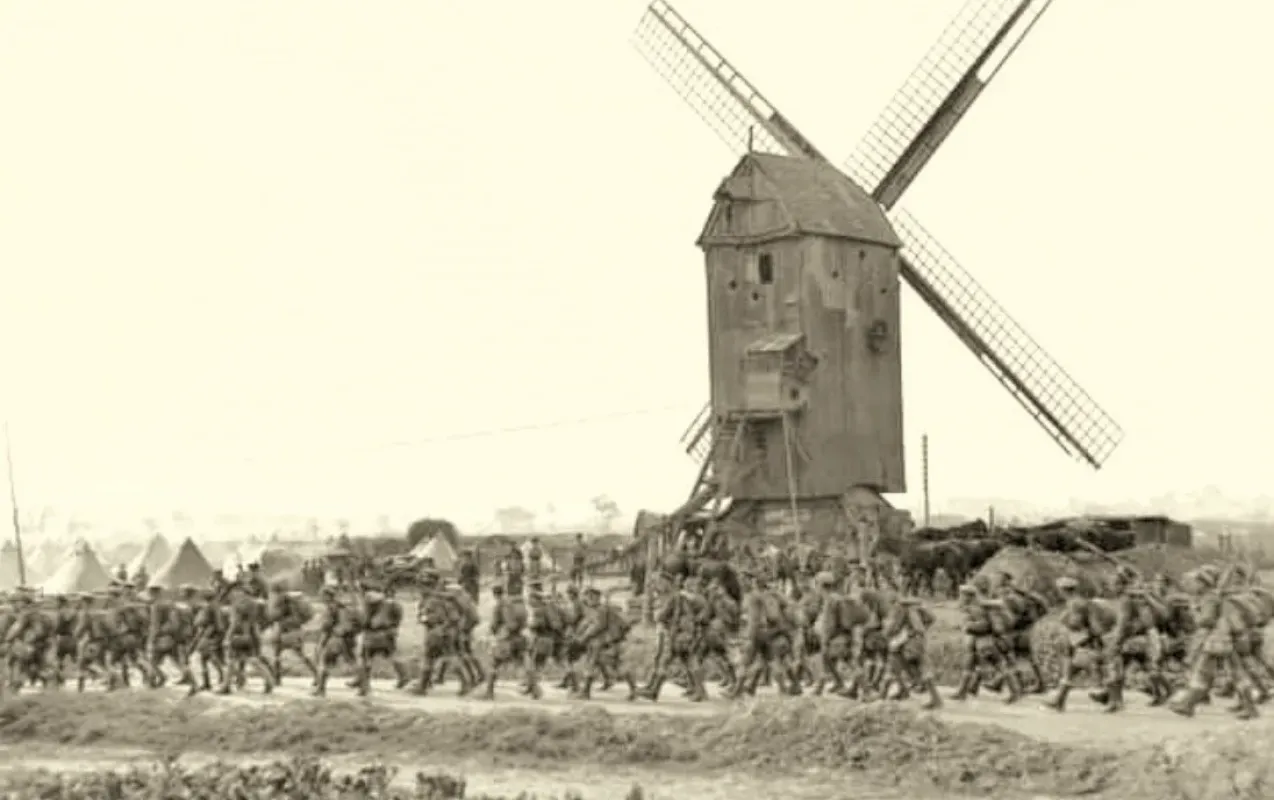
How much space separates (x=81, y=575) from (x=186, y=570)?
3.24 meters

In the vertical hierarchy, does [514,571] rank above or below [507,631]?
above

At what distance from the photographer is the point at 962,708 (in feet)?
66.0

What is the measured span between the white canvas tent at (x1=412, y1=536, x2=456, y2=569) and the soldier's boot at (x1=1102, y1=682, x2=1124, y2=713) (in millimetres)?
28523

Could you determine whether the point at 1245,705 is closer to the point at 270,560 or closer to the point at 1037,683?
the point at 1037,683

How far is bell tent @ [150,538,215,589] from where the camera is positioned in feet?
138

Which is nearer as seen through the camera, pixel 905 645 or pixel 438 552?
pixel 905 645

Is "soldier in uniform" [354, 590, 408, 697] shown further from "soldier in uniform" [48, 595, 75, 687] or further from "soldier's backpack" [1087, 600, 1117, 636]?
"soldier's backpack" [1087, 600, 1117, 636]

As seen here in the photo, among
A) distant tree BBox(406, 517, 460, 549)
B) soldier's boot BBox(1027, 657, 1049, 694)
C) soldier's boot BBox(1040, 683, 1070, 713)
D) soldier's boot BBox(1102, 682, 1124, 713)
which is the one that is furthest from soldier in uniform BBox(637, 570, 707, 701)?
distant tree BBox(406, 517, 460, 549)

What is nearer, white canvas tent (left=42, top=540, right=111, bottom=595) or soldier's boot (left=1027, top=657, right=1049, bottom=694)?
soldier's boot (left=1027, top=657, right=1049, bottom=694)

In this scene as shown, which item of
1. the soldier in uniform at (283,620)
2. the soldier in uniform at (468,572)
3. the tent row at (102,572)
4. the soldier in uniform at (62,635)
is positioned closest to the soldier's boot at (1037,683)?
the soldier in uniform at (283,620)

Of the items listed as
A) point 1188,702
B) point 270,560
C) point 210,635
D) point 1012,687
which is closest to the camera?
point 1188,702

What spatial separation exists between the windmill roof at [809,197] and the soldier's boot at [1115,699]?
19171 mm

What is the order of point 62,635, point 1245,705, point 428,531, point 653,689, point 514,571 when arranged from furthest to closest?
point 428,531
point 514,571
point 62,635
point 653,689
point 1245,705

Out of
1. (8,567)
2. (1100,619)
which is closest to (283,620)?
(1100,619)
